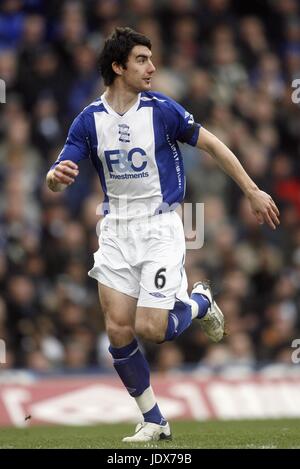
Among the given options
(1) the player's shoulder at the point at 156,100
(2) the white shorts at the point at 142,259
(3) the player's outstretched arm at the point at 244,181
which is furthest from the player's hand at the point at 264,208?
(1) the player's shoulder at the point at 156,100

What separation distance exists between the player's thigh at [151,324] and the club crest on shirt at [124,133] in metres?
1.20

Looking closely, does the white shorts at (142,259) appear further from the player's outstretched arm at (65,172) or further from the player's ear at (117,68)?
the player's ear at (117,68)

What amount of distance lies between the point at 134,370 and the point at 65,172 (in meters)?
1.52

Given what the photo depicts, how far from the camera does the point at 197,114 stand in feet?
55.3

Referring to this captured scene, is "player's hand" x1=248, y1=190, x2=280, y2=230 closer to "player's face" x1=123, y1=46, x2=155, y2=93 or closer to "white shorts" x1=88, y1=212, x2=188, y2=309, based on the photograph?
"white shorts" x1=88, y1=212, x2=188, y2=309

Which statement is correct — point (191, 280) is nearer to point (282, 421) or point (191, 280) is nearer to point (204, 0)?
point (282, 421)

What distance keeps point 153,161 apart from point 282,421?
3990 mm

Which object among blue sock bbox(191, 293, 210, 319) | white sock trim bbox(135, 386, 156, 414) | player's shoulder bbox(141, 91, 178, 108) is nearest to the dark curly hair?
player's shoulder bbox(141, 91, 178, 108)

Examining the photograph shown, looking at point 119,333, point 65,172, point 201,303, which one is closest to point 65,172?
point 65,172

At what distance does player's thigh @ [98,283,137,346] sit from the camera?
898 cm

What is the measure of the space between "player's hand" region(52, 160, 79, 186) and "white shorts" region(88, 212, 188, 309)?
0.66m

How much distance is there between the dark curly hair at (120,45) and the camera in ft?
29.8

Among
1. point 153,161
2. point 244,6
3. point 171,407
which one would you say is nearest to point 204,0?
point 244,6

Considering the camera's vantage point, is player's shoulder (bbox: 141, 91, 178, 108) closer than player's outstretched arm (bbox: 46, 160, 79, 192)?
No
